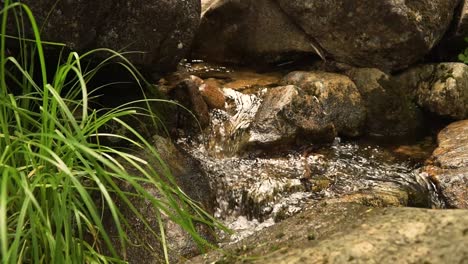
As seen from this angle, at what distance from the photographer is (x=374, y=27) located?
220 inches

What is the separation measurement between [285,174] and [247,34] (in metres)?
2.77

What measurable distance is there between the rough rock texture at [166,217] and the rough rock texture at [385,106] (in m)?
2.64

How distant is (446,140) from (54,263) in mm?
4526

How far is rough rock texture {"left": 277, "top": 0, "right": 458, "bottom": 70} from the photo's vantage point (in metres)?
5.54

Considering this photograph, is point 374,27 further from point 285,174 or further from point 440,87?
point 285,174

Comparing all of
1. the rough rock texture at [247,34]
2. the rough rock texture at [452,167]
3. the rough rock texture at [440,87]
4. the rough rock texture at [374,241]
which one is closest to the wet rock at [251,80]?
the rough rock texture at [247,34]

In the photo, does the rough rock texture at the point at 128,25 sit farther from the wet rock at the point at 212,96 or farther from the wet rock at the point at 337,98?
the wet rock at the point at 337,98

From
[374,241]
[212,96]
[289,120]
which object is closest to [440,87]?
[289,120]

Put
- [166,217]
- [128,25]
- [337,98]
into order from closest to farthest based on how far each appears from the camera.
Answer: [166,217], [128,25], [337,98]

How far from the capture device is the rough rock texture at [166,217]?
2807 mm

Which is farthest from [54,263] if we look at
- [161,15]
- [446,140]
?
[446,140]

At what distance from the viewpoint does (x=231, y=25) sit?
20.6 feet

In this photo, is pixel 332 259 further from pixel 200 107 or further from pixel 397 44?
pixel 397 44

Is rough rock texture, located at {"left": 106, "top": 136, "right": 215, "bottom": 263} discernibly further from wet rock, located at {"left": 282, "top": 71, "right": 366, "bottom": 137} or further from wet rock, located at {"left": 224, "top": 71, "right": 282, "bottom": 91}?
wet rock, located at {"left": 282, "top": 71, "right": 366, "bottom": 137}
